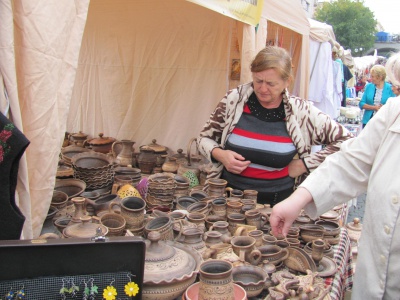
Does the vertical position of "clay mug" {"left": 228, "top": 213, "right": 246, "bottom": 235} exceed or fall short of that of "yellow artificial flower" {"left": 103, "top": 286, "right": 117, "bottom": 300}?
it falls short

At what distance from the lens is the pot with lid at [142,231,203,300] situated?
1.36 m

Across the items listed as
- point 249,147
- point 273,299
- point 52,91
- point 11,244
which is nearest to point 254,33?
point 249,147

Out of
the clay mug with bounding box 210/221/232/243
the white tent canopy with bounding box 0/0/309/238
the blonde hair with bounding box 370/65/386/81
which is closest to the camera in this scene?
the clay mug with bounding box 210/221/232/243

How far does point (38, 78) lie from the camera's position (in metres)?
1.53

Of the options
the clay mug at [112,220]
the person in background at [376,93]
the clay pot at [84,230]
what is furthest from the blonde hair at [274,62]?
the person in background at [376,93]

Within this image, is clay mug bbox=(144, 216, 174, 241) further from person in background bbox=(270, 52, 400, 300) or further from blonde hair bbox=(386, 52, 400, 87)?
blonde hair bbox=(386, 52, 400, 87)

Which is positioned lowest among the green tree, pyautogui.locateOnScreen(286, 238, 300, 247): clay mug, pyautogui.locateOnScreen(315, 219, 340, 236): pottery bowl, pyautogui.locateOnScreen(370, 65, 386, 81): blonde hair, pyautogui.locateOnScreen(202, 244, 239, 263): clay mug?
pyautogui.locateOnScreen(315, 219, 340, 236): pottery bowl

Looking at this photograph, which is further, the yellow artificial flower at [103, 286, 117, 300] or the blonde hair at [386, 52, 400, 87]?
the blonde hair at [386, 52, 400, 87]

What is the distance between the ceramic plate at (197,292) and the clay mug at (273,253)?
29 cm

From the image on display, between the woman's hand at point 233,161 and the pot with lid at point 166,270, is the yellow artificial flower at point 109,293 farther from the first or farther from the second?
the woman's hand at point 233,161

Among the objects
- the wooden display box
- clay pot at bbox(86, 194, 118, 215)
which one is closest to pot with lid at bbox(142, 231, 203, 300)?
the wooden display box

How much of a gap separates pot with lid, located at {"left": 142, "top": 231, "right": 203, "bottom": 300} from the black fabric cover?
475 mm

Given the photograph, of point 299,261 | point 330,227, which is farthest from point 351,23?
point 299,261

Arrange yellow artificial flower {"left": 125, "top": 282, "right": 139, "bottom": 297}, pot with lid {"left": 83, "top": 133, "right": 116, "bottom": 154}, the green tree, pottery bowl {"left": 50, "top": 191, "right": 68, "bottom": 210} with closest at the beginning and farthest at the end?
1. yellow artificial flower {"left": 125, "top": 282, "right": 139, "bottom": 297}
2. pottery bowl {"left": 50, "top": 191, "right": 68, "bottom": 210}
3. pot with lid {"left": 83, "top": 133, "right": 116, "bottom": 154}
4. the green tree
